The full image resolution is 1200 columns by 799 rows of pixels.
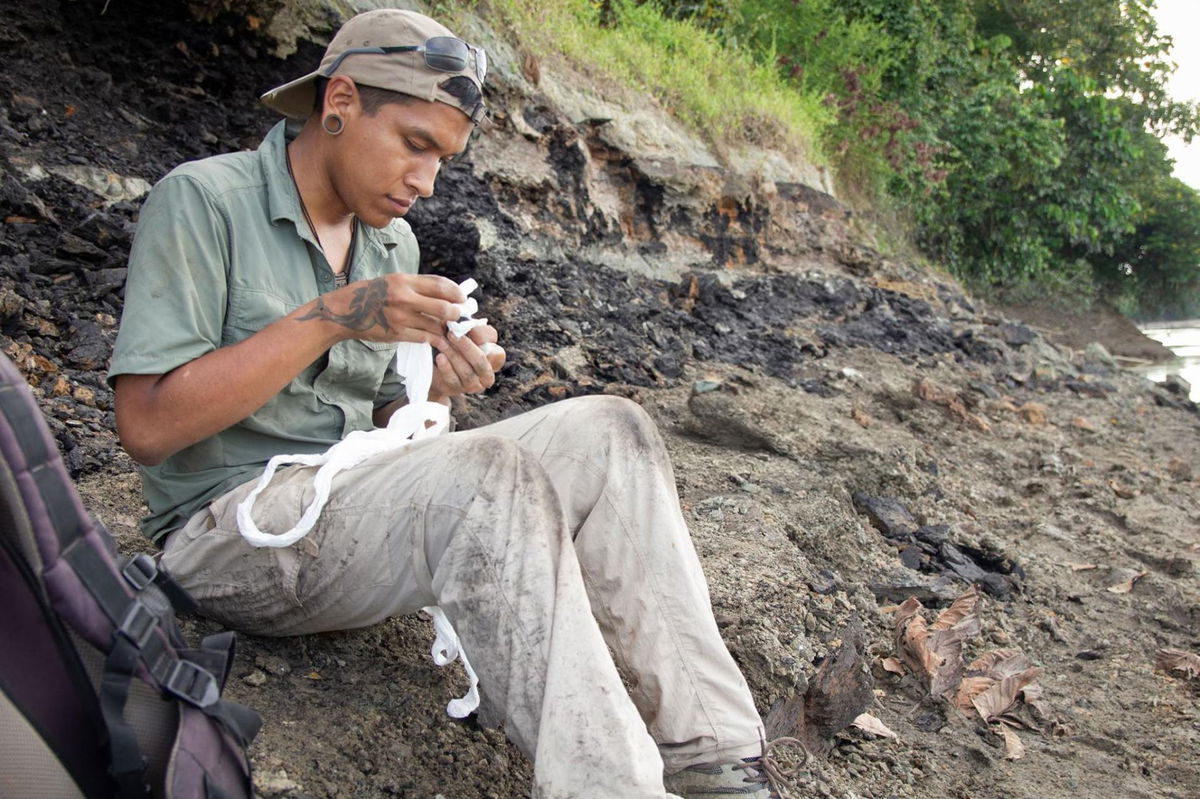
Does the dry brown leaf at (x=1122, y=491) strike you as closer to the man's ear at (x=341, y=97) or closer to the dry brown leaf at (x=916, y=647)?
the dry brown leaf at (x=916, y=647)

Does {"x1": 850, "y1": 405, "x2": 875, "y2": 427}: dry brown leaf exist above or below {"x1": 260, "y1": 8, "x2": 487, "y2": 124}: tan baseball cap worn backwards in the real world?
below

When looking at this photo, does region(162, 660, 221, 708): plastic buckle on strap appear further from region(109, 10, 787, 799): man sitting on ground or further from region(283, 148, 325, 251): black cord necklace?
region(283, 148, 325, 251): black cord necklace

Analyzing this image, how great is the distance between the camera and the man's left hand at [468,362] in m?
2.16

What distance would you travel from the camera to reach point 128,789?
4.30 feet

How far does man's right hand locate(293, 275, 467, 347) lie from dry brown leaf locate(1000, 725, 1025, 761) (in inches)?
85.7

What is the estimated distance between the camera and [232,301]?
2.12 metres

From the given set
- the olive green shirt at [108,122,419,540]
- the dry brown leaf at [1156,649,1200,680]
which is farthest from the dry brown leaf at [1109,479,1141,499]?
the olive green shirt at [108,122,419,540]

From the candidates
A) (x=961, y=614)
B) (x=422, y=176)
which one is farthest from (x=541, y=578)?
(x=961, y=614)

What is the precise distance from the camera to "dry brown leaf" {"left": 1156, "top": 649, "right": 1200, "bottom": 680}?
366 cm

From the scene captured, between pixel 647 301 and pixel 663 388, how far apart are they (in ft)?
4.03

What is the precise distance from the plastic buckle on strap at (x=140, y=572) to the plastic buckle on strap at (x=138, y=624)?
0.08 metres

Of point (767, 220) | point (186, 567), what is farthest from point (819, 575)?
point (767, 220)

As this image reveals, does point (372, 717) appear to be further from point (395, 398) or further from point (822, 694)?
point (822, 694)

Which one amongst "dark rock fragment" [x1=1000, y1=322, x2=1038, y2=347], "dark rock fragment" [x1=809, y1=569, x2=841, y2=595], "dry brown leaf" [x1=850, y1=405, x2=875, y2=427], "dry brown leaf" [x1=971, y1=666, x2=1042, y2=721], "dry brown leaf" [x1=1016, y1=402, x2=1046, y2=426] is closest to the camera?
"dry brown leaf" [x1=971, y1=666, x2=1042, y2=721]
